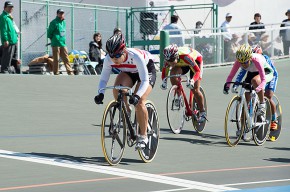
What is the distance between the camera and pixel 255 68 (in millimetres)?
14609

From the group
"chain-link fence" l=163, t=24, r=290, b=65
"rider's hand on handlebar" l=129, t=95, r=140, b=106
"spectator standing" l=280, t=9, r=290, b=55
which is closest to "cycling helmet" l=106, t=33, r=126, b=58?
"rider's hand on handlebar" l=129, t=95, r=140, b=106

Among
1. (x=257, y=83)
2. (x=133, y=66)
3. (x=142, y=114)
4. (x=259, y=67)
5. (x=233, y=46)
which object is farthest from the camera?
(x=233, y=46)

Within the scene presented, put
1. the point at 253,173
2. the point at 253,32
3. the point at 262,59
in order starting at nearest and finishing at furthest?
1. the point at 253,173
2. the point at 262,59
3. the point at 253,32

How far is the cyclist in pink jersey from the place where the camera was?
46.6 feet

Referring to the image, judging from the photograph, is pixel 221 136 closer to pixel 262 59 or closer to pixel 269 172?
pixel 262 59

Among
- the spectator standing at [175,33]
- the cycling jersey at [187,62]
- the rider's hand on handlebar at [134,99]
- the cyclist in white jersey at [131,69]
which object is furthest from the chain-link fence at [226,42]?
the rider's hand on handlebar at [134,99]

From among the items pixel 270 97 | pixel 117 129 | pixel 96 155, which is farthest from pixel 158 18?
pixel 117 129

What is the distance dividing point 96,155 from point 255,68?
132 inches

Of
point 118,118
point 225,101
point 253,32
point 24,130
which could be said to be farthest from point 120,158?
point 253,32

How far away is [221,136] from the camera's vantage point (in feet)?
51.5

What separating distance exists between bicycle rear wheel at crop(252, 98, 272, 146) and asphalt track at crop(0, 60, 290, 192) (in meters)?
0.15

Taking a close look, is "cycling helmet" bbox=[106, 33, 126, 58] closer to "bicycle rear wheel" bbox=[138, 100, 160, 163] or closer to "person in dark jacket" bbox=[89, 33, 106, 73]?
"bicycle rear wheel" bbox=[138, 100, 160, 163]

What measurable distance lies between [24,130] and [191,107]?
2945 millimetres

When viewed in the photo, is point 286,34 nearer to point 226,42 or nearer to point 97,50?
point 226,42
